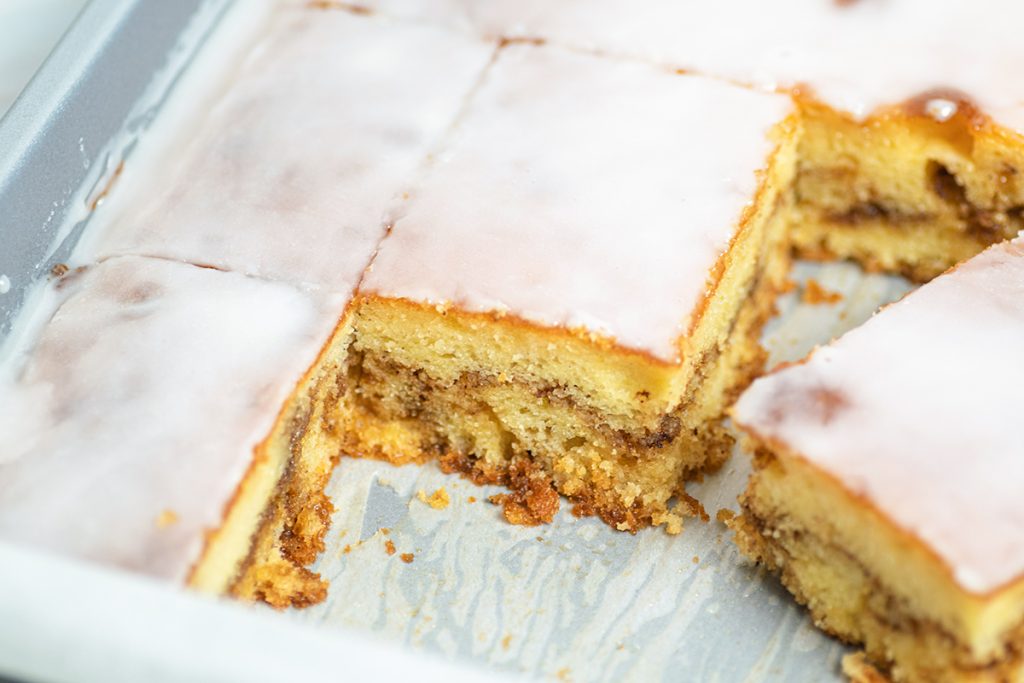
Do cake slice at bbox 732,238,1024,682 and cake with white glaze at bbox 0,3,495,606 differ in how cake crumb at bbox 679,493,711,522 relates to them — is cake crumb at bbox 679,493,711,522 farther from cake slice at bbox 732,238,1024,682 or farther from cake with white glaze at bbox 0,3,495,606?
cake with white glaze at bbox 0,3,495,606

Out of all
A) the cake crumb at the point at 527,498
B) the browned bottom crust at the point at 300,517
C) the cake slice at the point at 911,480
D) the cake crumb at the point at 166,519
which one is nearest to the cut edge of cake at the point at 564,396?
the cake crumb at the point at 527,498

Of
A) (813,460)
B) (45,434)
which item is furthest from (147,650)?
(813,460)

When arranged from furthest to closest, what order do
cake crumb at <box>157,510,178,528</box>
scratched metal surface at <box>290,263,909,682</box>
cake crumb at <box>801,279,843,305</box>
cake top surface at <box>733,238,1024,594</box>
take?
1. cake crumb at <box>801,279,843,305</box>
2. scratched metal surface at <box>290,263,909,682</box>
3. cake crumb at <box>157,510,178,528</box>
4. cake top surface at <box>733,238,1024,594</box>

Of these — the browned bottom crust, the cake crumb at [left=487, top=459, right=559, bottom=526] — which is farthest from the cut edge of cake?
the browned bottom crust

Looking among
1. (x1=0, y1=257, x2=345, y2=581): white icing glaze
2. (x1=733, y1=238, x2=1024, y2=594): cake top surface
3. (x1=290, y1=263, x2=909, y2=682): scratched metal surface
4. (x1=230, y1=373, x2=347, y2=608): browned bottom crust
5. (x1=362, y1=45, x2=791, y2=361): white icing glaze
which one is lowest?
(x1=290, y1=263, x2=909, y2=682): scratched metal surface

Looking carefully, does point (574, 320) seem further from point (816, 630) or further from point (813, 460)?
point (816, 630)

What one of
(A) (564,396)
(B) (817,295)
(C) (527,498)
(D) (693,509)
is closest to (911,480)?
(D) (693,509)
